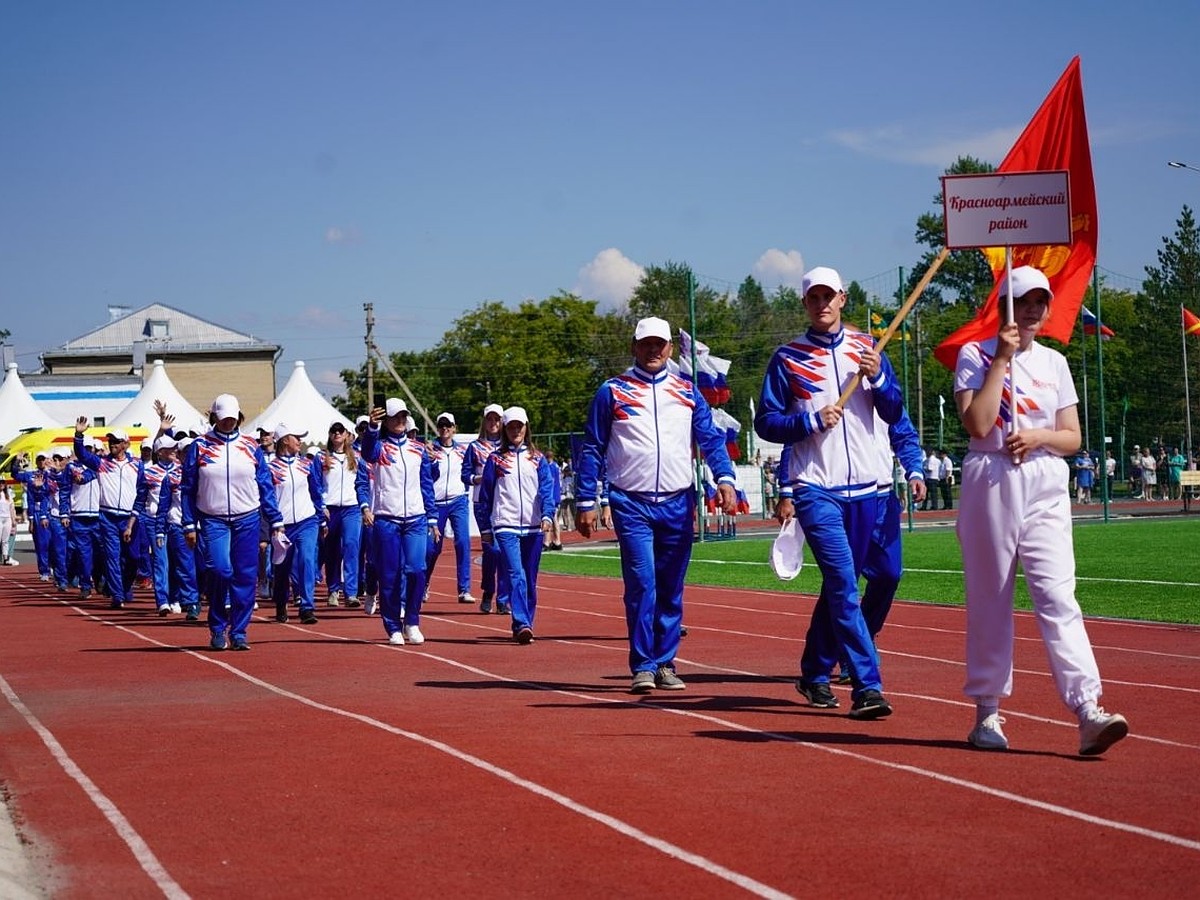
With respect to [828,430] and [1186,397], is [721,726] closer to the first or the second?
[828,430]

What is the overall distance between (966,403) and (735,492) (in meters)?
3.86

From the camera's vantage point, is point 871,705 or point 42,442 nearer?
point 871,705

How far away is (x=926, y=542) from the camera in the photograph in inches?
1359

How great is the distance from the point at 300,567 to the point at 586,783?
1319 centimetres

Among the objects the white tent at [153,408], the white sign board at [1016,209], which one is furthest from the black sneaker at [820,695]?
the white tent at [153,408]

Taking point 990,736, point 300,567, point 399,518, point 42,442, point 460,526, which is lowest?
point 990,736

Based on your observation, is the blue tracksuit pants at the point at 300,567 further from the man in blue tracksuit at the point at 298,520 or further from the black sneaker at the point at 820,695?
the black sneaker at the point at 820,695

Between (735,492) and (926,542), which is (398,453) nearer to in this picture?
(735,492)

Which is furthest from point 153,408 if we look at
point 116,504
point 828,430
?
point 828,430

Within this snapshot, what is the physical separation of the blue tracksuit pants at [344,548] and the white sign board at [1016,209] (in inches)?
553

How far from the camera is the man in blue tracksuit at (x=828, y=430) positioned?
9.76 metres

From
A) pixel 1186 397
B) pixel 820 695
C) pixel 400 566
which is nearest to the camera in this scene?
pixel 820 695

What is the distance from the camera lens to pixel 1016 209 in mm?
9086

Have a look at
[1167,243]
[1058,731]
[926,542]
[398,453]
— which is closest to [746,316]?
[1167,243]
